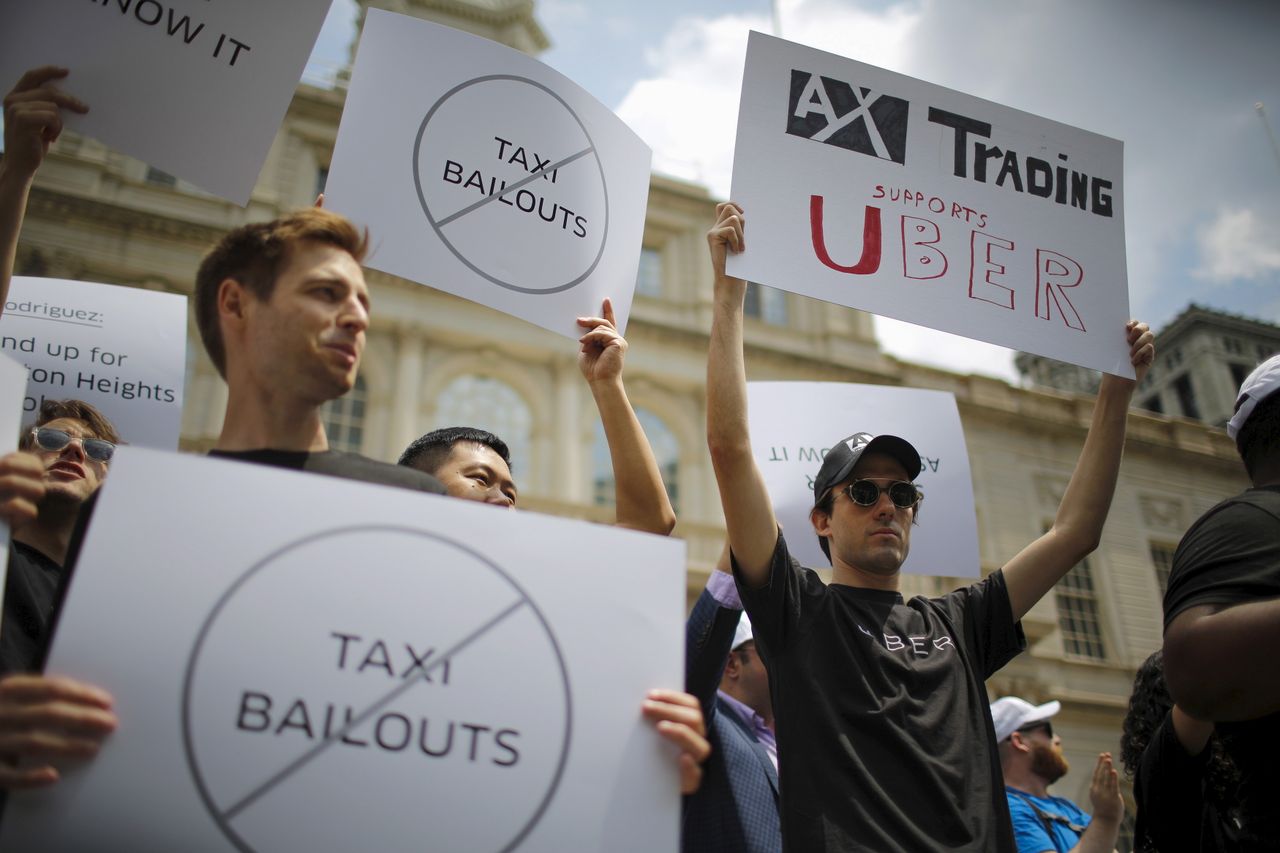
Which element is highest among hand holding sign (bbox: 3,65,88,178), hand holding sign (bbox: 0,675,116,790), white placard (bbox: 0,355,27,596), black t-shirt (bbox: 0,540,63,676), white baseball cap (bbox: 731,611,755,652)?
hand holding sign (bbox: 3,65,88,178)

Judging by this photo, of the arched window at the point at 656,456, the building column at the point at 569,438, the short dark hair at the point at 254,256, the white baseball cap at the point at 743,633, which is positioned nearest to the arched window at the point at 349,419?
the building column at the point at 569,438

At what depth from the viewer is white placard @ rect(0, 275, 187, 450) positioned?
10.3 ft

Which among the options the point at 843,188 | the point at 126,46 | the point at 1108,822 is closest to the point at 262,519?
the point at 126,46

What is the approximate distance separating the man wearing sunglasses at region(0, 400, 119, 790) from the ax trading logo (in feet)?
6.63

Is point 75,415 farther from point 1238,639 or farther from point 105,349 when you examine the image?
point 1238,639

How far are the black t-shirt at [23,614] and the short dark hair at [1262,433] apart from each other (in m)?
2.42

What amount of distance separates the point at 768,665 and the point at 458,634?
111 cm

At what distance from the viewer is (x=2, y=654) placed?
1.92 meters

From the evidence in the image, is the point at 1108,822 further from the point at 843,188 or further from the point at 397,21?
the point at 397,21

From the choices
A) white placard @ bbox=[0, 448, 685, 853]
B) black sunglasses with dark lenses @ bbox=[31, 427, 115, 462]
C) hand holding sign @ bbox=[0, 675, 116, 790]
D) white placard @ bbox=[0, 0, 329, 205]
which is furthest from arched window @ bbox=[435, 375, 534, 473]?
hand holding sign @ bbox=[0, 675, 116, 790]

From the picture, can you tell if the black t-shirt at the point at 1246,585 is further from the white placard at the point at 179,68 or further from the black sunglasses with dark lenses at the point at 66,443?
the black sunglasses with dark lenses at the point at 66,443

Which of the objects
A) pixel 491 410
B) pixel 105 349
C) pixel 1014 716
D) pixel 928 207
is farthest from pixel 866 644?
pixel 491 410

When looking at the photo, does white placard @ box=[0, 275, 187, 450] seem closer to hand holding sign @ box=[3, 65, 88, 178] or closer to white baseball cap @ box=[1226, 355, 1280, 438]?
hand holding sign @ box=[3, 65, 88, 178]

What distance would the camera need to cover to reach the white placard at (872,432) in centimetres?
370
